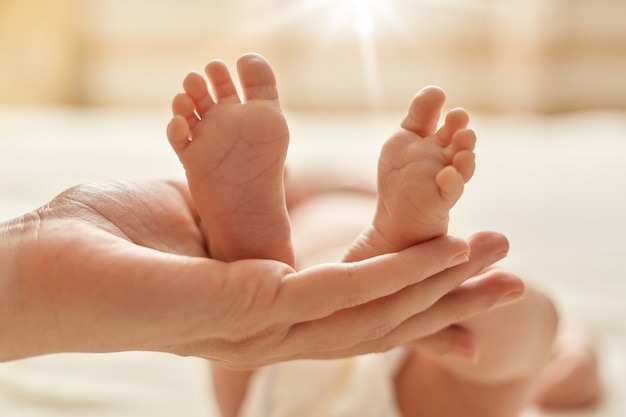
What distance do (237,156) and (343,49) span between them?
105 inches

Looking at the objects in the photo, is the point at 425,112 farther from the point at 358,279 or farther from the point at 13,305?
the point at 13,305

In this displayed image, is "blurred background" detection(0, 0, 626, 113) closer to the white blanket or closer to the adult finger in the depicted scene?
the white blanket

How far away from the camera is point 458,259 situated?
606 millimetres

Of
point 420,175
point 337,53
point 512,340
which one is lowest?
point 512,340

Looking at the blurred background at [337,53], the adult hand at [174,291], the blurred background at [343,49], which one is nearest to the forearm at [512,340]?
the adult hand at [174,291]

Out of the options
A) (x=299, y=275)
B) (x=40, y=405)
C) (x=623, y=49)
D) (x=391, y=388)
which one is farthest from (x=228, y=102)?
(x=623, y=49)

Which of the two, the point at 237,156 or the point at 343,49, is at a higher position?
the point at 237,156

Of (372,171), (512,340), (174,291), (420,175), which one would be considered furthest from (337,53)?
(174,291)

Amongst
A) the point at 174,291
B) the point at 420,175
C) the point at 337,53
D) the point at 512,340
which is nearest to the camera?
the point at 174,291

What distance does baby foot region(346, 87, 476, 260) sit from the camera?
0.60 metres

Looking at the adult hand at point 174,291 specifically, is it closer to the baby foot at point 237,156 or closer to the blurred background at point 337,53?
the baby foot at point 237,156

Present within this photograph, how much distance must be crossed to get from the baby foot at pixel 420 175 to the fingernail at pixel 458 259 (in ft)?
0.10

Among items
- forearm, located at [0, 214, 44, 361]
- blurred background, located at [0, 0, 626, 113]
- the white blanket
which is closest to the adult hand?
forearm, located at [0, 214, 44, 361]

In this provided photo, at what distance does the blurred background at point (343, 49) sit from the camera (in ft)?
10.1
